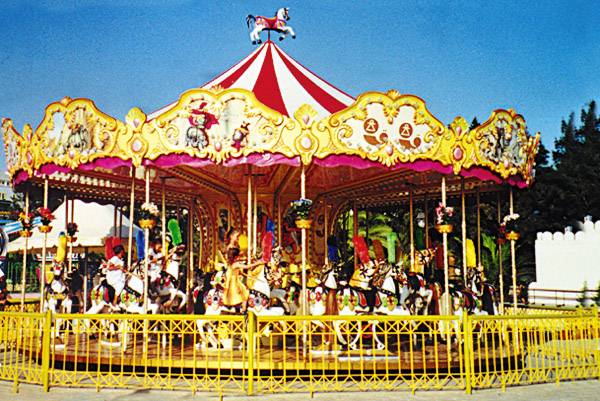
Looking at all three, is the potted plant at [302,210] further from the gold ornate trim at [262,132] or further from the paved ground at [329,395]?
the paved ground at [329,395]

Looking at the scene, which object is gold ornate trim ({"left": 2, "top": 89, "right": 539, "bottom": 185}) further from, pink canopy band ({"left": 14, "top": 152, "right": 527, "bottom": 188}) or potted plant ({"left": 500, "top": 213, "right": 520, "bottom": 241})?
potted plant ({"left": 500, "top": 213, "right": 520, "bottom": 241})

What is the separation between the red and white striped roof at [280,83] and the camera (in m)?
11.1

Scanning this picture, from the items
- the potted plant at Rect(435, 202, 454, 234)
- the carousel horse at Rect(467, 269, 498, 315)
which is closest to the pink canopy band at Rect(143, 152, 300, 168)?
the potted plant at Rect(435, 202, 454, 234)

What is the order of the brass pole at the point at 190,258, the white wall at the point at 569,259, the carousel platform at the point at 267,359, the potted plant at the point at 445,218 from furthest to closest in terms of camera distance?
the white wall at the point at 569,259 → the brass pole at the point at 190,258 → the potted plant at the point at 445,218 → the carousel platform at the point at 267,359

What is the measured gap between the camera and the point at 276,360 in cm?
860

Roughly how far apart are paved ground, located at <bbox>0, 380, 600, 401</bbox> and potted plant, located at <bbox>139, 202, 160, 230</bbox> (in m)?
2.88

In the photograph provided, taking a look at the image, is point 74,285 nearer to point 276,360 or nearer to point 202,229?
point 202,229

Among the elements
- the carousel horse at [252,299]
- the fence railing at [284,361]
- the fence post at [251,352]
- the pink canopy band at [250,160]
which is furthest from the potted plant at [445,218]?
the fence post at [251,352]

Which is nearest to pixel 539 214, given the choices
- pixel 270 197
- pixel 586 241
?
pixel 586 241

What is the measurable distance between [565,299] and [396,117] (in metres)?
14.3

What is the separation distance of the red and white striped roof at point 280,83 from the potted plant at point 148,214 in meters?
2.01

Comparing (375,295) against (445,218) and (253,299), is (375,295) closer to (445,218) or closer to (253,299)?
(445,218)

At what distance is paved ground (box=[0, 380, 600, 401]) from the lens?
7.30 m

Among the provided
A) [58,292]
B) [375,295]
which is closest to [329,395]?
[375,295]
